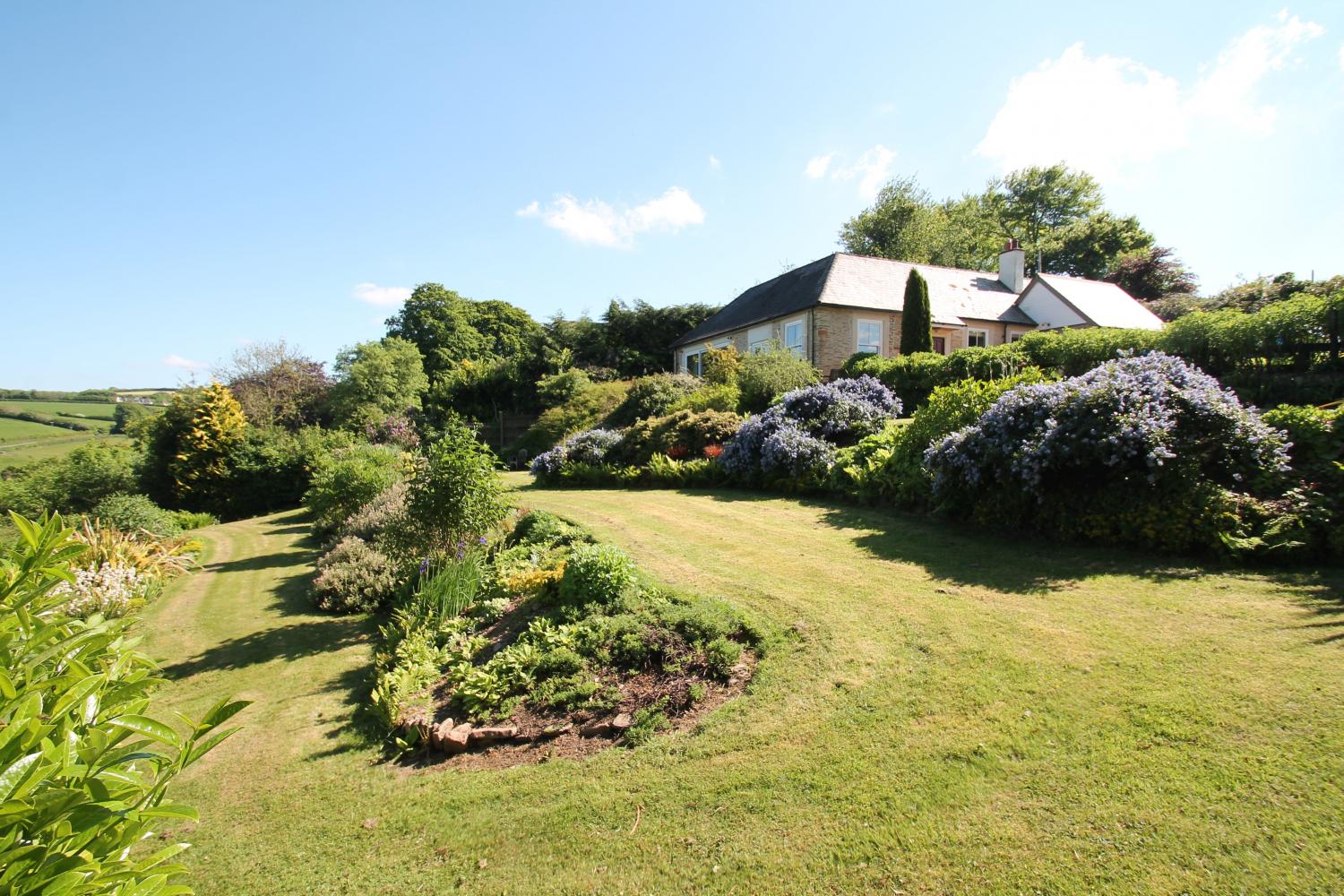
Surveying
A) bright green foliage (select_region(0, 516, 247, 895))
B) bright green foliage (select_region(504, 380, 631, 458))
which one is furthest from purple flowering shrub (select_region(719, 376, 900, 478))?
bright green foliage (select_region(504, 380, 631, 458))

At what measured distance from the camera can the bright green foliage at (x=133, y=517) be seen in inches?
436

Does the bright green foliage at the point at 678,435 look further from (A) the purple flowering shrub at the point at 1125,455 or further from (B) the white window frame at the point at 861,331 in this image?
(B) the white window frame at the point at 861,331

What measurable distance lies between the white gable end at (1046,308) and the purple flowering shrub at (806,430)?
1615 centimetres

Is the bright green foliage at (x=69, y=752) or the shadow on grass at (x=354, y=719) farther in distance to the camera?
the shadow on grass at (x=354, y=719)

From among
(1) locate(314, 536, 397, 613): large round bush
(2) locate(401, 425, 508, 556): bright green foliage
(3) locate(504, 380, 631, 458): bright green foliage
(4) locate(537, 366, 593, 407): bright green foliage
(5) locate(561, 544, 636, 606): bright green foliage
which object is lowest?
(1) locate(314, 536, 397, 613): large round bush

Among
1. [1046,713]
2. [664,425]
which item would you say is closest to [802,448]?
[664,425]

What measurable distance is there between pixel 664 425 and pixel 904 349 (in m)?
10.5

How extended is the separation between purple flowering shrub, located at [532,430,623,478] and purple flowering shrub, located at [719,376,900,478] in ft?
13.0

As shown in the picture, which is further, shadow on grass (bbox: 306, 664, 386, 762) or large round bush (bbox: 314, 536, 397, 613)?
large round bush (bbox: 314, 536, 397, 613)

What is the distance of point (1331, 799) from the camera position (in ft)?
8.69

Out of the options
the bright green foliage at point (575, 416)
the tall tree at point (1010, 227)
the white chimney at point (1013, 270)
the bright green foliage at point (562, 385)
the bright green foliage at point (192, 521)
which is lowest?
the bright green foliage at point (192, 521)

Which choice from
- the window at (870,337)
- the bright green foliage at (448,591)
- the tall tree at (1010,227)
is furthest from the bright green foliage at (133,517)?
the tall tree at (1010,227)

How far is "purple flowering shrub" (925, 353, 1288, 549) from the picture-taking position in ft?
18.4

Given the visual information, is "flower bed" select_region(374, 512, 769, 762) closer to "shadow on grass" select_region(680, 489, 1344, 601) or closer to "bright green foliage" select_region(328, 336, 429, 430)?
"shadow on grass" select_region(680, 489, 1344, 601)
